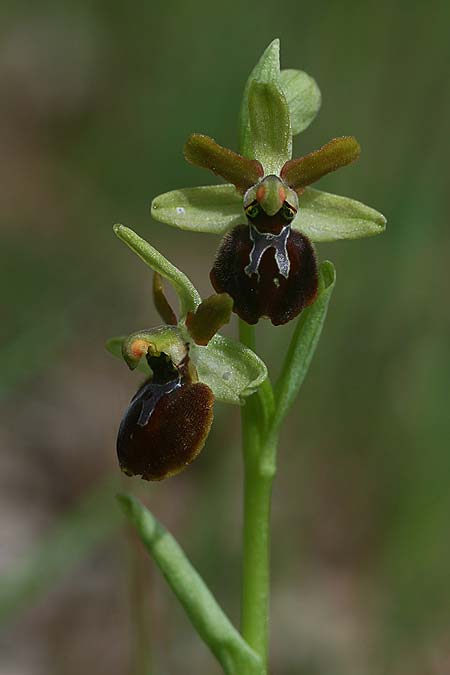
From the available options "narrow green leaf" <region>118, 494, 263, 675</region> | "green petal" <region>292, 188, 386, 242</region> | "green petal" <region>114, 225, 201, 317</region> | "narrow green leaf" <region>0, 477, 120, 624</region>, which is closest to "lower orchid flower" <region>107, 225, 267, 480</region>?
"green petal" <region>114, 225, 201, 317</region>

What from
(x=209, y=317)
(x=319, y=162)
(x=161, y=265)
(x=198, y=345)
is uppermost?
(x=319, y=162)

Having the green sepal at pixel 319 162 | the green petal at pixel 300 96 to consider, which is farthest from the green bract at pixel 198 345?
the green petal at pixel 300 96

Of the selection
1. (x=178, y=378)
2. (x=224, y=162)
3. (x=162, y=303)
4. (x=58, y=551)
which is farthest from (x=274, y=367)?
(x=224, y=162)

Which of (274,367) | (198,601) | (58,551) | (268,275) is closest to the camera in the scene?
(268,275)

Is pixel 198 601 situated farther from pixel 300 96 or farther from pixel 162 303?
pixel 300 96

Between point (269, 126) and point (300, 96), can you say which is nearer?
point (269, 126)

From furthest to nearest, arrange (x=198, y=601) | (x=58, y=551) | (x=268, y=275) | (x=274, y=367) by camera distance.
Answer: (x=274, y=367)
(x=58, y=551)
(x=198, y=601)
(x=268, y=275)
